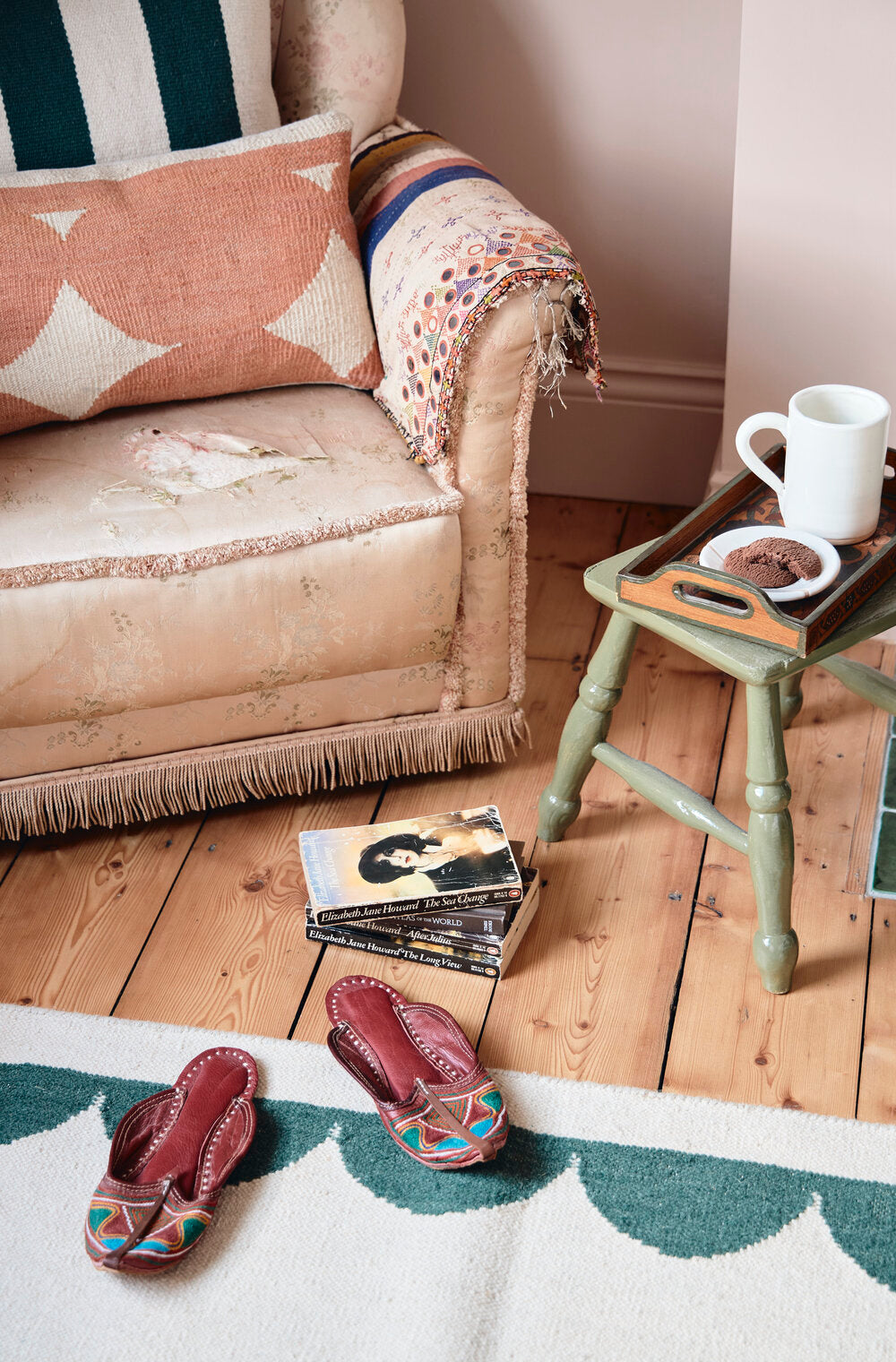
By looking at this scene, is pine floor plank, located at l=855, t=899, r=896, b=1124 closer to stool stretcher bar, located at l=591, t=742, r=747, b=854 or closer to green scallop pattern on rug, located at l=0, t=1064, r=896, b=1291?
green scallop pattern on rug, located at l=0, t=1064, r=896, b=1291

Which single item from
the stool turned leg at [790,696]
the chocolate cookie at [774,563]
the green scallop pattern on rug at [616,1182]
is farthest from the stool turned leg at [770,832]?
the stool turned leg at [790,696]

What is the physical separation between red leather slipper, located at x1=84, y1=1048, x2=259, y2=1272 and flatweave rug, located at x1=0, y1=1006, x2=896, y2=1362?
0.02 m

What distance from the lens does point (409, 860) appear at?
1346mm

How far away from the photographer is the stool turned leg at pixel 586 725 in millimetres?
1313

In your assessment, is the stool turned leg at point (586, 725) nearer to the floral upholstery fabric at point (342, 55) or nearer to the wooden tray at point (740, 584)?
the wooden tray at point (740, 584)

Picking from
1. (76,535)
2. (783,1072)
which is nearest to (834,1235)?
(783,1072)

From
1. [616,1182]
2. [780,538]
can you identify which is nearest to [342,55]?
[780,538]

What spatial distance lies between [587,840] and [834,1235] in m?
0.54

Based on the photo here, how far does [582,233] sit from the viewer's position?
202 centimetres

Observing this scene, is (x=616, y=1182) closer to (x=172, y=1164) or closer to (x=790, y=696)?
(x=172, y=1164)

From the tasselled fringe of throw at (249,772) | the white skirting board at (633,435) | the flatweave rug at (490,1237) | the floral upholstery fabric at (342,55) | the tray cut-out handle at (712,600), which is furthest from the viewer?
the white skirting board at (633,435)

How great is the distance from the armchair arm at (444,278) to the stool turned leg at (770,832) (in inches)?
18.6

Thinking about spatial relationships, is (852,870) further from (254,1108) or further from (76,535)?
(76,535)

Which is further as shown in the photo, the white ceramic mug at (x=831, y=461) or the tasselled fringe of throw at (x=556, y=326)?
the tasselled fringe of throw at (x=556, y=326)
